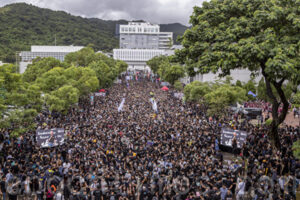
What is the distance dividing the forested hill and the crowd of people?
87.4 m

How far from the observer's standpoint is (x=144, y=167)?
12305 mm

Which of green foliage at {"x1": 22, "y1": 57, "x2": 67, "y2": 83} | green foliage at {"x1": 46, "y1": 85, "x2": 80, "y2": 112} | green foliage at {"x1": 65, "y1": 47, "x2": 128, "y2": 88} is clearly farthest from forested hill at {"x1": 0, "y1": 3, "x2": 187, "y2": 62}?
green foliage at {"x1": 46, "y1": 85, "x2": 80, "y2": 112}

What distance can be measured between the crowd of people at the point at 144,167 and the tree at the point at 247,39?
10.3 feet

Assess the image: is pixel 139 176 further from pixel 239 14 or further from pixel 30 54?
pixel 30 54

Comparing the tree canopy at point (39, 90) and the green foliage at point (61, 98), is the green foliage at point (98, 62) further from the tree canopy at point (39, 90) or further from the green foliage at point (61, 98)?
the green foliage at point (61, 98)

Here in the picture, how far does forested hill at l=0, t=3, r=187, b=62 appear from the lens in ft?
360

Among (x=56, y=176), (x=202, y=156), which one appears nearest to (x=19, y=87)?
(x=56, y=176)

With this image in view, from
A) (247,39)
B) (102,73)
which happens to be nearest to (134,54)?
(102,73)

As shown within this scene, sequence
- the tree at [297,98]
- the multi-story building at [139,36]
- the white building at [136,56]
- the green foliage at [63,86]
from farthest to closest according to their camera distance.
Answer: the multi-story building at [139,36] < the white building at [136,56] < the green foliage at [63,86] < the tree at [297,98]

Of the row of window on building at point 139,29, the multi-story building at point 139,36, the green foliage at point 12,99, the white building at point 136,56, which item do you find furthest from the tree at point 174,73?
the row of window on building at point 139,29

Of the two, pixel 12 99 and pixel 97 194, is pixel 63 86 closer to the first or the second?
pixel 12 99

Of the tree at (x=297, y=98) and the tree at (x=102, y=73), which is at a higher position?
the tree at (x=102, y=73)

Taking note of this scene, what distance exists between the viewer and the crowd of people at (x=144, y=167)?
33.7 ft

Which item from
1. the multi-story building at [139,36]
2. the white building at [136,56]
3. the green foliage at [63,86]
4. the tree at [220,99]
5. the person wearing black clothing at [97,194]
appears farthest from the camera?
the multi-story building at [139,36]
